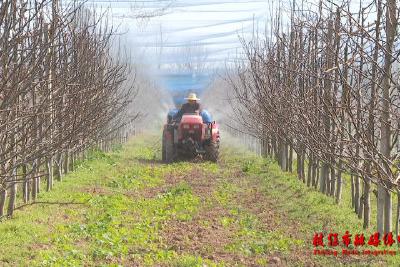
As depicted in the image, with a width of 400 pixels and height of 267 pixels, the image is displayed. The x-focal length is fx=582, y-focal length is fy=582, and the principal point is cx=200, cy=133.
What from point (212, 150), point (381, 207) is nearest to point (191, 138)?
point (212, 150)

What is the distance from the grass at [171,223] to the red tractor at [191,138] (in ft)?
7.94

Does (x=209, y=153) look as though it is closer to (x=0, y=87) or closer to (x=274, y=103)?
(x=274, y=103)

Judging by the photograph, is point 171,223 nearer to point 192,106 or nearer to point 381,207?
point 381,207

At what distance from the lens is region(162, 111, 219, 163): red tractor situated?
15906mm

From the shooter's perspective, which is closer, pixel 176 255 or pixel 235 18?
pixel 176 255

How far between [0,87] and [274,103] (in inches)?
280

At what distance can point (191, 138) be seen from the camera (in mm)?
16250

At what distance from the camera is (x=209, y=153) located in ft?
54.9

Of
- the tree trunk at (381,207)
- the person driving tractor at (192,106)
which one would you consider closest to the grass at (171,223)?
the tree trunk at (381,207)

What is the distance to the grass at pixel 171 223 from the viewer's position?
256 inches

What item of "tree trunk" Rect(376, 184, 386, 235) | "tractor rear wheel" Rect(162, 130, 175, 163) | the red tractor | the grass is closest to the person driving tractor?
the red tractor

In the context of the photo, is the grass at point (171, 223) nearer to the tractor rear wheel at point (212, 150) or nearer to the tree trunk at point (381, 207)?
the tree trunk at point (381, 207)

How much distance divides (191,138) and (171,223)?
7.82 metres

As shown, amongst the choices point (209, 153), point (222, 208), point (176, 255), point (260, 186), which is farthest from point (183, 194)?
point (209, 153)
